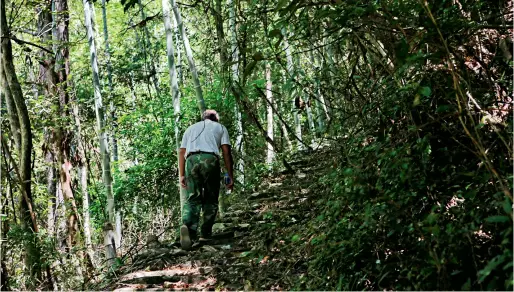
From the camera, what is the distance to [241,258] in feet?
20.7

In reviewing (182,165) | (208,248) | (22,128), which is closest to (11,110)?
(22,128)

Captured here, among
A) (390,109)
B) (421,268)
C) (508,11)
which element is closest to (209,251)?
(390,109)

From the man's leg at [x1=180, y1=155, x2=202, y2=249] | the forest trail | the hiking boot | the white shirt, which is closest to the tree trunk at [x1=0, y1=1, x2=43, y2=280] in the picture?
the forest trail

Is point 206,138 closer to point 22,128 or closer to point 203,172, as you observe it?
point 203,172

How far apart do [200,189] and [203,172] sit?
27 cm

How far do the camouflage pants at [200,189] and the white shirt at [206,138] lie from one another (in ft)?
0.39

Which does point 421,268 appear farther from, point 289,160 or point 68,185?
point 289,160

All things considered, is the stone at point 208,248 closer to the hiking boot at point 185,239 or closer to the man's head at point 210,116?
the hiking boot at point 185,239

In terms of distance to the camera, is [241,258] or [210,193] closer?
[241,258]

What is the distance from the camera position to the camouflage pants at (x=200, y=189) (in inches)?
A: 304

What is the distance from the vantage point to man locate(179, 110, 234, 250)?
25.3 ft

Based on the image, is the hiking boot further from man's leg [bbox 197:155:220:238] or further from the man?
man's leg [bbox 197:155:220:238]

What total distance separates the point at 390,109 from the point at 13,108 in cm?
528

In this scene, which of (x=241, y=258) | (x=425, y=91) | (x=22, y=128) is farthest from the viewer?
(x=22, y=128)
